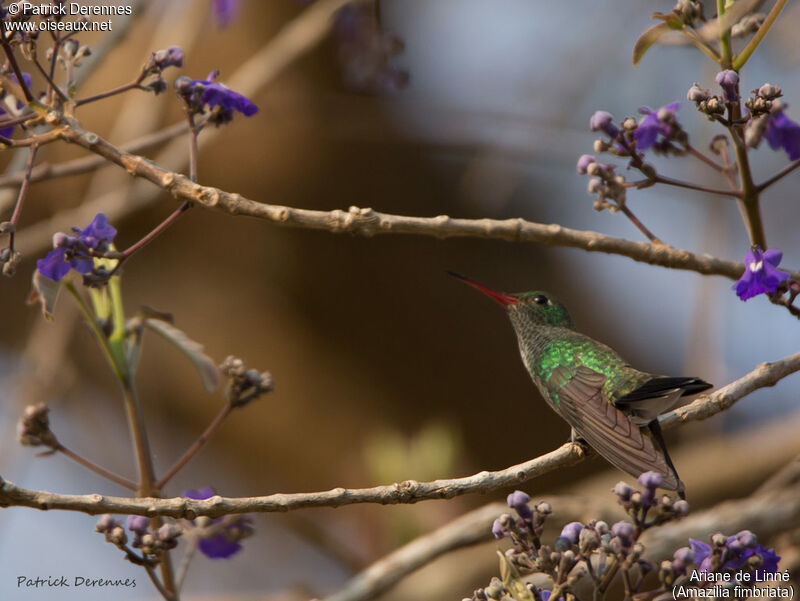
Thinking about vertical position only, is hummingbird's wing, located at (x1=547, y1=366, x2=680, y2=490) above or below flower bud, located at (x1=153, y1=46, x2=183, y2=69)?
below

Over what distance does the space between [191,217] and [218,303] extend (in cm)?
59

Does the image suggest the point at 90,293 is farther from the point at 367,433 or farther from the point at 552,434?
the point at 552,434

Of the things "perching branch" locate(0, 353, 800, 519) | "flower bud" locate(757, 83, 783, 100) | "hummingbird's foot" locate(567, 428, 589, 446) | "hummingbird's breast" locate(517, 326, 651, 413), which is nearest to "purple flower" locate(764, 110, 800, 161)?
"flower bud" locate(757, 83, 783, 100)

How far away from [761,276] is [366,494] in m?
1.10

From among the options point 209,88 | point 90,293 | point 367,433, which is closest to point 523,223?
point 209,88

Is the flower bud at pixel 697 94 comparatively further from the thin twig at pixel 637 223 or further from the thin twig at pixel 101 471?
the thin twig at pixel 101 471

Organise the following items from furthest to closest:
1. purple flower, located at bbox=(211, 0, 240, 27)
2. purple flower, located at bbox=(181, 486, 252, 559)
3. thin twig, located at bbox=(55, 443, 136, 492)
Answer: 1. purple flower, located at bbox=(211, 0, 240, 27)
2. purple flower, located at bbox=(181, 486, 252, 559)
3. thin twig, located at bbox=(55, 443, 136, 492)

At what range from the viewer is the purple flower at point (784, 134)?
2.70 m

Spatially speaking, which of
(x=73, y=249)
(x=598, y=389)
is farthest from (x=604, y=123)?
(x=73, y=249)

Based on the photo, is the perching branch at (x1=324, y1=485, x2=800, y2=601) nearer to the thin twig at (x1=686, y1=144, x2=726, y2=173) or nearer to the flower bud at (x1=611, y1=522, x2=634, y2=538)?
the thin twig at (x1=686, y1=144, x2=726, y2=173)

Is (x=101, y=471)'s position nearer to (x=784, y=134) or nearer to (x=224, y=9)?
(x=784, y=134)

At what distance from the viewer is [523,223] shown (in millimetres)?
2434

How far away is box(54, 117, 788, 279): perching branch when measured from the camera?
220 centimetres

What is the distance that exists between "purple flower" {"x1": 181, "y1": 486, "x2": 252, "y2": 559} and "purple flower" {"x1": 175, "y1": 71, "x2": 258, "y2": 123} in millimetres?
1089
